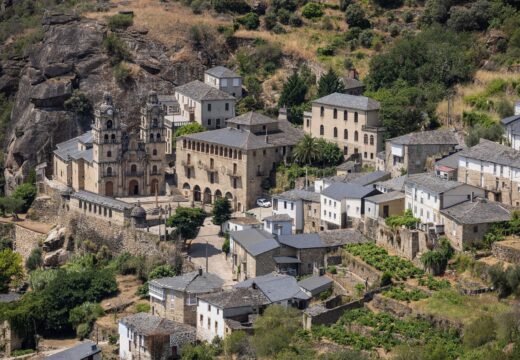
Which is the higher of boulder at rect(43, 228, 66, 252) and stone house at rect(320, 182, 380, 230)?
stone house at rect(320, 182, 380, 230)

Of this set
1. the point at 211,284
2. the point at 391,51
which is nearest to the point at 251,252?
the point at 211,284

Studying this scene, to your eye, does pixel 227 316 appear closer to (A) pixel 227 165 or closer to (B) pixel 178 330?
(B) pixel 178 330

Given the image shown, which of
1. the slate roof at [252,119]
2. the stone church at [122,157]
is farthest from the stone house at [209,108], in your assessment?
the slate roof at [252,119]

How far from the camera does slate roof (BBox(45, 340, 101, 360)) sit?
283 feet

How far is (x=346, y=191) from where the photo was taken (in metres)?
96.8

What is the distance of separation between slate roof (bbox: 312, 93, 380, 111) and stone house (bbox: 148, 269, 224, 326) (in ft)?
65.1

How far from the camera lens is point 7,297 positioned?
327ft

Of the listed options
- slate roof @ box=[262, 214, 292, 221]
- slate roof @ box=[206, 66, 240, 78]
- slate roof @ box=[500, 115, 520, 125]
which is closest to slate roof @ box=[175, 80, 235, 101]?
slate roof @ box=[206, 66, 240, 78]

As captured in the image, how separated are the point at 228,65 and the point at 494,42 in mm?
22688

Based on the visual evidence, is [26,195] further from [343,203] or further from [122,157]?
[343,203]

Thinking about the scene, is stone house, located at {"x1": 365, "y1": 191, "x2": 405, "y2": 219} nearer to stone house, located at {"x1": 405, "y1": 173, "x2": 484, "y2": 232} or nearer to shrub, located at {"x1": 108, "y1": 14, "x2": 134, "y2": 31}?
stone house, located at {"x1": 405, "y1": 173, "x2": 484, "y2": 232}

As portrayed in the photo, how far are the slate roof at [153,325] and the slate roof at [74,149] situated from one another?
24.0 metres

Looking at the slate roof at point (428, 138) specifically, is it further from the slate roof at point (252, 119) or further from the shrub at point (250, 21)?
the shrub at point (250, 21)

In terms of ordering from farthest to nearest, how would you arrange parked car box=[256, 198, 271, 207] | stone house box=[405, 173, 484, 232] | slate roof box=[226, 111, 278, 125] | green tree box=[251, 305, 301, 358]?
slate roof box=[226, 111, 278, 125], parked car box=[256, 198, 271, 207], stone house box=[405, 173, 484, 232], green tree box=[251, 305, 301, 358]
